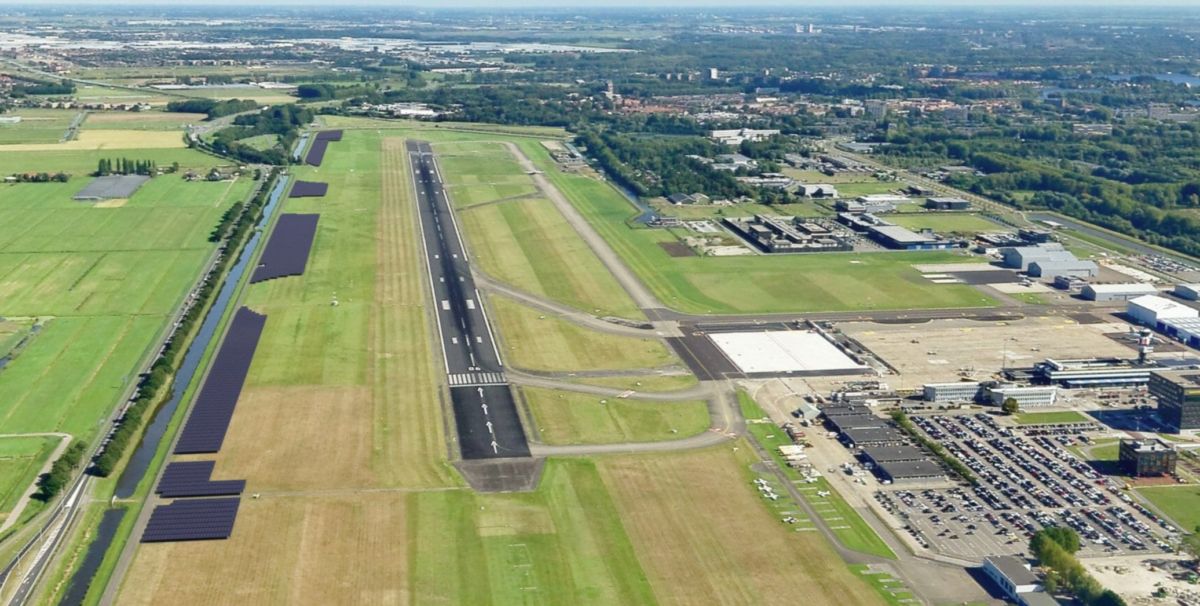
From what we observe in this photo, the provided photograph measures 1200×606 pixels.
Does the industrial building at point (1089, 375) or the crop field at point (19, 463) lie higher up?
the crop field at point (19, 463)

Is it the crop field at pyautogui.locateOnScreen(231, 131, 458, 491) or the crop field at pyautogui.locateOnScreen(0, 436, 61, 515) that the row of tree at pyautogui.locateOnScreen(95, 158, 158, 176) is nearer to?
the crop field at pyautogui.locateOnScreen(231, 131, 458, 491)

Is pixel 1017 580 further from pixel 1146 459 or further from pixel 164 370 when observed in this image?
pixel 164 370

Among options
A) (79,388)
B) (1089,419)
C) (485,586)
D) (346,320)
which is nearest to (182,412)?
(79,388)

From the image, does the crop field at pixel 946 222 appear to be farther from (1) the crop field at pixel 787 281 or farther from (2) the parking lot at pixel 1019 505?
(2) the parking lot at pixel 1019 505

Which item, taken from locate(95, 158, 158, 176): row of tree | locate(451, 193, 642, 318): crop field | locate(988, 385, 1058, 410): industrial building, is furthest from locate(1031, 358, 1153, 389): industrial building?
locate(95, 158, 158, 176): row of tree

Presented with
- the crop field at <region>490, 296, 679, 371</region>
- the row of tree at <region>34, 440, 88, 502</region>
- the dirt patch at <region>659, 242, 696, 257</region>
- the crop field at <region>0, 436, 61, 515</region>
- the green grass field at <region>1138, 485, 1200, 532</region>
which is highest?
the row of tree at <region>34, 440, 88, 502</region>

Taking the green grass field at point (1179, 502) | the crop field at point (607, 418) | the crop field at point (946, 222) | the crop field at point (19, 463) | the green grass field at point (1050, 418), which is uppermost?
the crop field at point (19, 463)

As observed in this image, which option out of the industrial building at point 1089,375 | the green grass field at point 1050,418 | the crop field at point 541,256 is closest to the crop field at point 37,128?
the crop field at point 541,256
